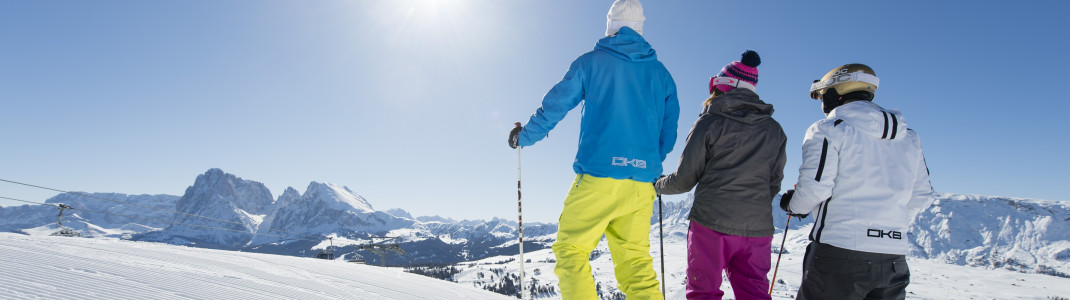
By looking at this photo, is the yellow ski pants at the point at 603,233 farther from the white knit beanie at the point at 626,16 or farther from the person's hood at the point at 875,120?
the person's hood at the point at 875,120

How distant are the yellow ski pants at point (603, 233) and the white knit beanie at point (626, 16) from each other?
3.61 feet

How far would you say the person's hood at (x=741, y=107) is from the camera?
316cm

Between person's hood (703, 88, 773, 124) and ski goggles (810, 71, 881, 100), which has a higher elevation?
ski goggles (810, 71, 881, 100)

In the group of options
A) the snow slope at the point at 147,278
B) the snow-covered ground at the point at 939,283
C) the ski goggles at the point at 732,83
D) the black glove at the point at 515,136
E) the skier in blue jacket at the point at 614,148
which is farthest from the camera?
the snow-covered ground at the point at 939,283

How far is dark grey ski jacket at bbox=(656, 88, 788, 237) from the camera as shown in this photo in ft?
10.1

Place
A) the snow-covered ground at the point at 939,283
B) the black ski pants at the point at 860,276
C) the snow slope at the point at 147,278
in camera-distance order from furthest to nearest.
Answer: the snow-covered ground at the point at 939,283 < the black ski pants at the point at 860,276 < the snow slope at the point at 147,278

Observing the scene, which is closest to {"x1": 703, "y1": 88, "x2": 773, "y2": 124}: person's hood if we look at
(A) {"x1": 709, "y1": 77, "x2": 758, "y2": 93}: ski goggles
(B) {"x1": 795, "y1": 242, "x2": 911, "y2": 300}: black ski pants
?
(A) {"x1": 709, "y1": 77, "x2": 758, "y2": 93}: ski goggles

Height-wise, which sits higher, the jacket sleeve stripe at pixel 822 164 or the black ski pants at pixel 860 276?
the jacket sleeve stripe at pixel 822 164

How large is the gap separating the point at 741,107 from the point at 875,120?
2.40ft

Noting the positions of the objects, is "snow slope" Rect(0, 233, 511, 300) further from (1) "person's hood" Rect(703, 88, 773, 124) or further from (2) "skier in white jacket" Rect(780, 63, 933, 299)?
(2) "skier in white jacket" Rect(780, 63, 933, 299)

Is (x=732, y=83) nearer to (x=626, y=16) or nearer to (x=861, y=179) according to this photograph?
(x=626, y=16)

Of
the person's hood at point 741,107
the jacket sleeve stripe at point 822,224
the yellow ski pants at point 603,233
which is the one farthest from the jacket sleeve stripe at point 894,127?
the yellow ski pants at point 603,233

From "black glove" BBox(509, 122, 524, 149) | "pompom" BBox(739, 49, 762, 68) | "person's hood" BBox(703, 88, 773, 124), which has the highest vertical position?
"pompom" BBox(739, 49, 762, 68)

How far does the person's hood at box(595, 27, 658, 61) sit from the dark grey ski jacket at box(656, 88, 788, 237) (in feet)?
1.91
